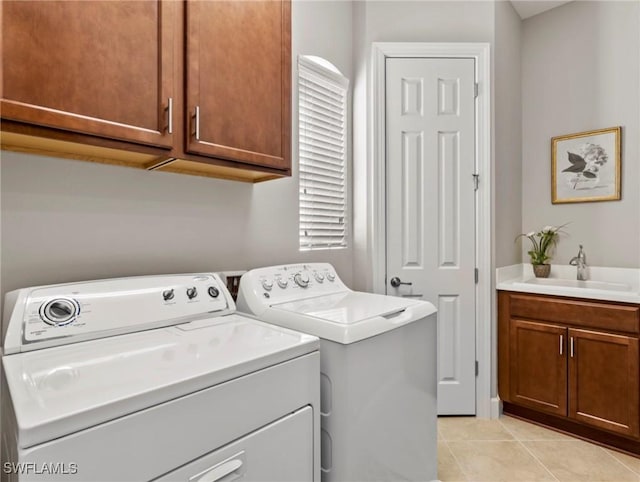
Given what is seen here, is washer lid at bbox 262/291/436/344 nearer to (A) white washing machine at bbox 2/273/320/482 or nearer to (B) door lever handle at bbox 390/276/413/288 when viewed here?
(A) white washing machine at bbox 2/273/320/482

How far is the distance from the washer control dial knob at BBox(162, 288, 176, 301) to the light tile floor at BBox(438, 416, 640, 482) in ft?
5.32

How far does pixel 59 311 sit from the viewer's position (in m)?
1.13

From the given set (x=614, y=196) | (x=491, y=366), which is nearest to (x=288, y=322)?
(x=491, y=366)

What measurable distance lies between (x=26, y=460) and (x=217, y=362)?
1.34 ft

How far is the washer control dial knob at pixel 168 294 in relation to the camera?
53.6 inches

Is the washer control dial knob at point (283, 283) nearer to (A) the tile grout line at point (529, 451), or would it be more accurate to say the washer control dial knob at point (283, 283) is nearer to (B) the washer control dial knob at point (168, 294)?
(B) the washer control dial knob at point (168, 294)

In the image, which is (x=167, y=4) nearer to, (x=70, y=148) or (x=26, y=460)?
(x=70, y=148)

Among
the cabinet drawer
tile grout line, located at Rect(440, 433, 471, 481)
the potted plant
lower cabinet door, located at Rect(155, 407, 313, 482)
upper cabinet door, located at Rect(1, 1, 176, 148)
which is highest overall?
upper cabinet door, located at Rect(1, 1, 176, 148)

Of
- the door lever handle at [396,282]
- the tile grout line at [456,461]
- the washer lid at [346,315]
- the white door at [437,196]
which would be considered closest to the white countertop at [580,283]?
the white door at [437,196]

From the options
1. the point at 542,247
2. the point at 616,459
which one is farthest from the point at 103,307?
the point at 542,247

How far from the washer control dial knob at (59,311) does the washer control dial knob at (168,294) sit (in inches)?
10.8

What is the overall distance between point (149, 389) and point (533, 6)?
356cm

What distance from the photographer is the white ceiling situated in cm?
278

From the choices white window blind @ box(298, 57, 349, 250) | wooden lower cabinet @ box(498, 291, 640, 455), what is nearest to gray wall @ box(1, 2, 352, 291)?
white window blind @ box(298, 57, 349, 250)
